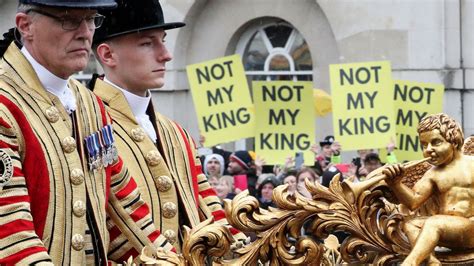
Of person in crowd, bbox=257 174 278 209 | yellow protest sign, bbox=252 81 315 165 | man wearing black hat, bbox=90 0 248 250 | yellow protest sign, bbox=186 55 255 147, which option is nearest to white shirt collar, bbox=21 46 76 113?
man wearing black hat, bbox=90 0 248 250

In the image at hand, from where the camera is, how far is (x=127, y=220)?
7.05 meters

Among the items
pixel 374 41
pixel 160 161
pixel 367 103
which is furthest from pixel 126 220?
pixel 374 41

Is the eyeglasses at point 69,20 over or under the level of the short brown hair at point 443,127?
over

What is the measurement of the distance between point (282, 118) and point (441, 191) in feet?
33.4

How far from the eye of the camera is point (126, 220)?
277 inches

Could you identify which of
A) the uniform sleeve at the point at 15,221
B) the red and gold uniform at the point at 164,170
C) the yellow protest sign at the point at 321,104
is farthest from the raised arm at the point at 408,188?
the yellow protest sign at the point at 321,104

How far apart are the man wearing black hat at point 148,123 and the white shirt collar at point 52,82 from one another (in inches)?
43.9

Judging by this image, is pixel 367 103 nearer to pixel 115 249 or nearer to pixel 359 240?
pixel 115 249

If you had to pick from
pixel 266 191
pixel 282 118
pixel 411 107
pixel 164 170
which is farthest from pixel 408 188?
pixel 282 118

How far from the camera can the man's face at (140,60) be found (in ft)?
26.0

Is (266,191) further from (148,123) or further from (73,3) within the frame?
(73,3)

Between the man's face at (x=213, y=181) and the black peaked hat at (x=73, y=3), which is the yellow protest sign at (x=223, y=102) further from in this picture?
the black peaked hat at (x=73, y=3)

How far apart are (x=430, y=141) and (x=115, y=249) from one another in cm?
173

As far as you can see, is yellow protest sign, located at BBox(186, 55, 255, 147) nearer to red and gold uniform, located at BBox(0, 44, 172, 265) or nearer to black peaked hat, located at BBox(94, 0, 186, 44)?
black peaked hat, located at BBox(94, 0, 186, 44)
